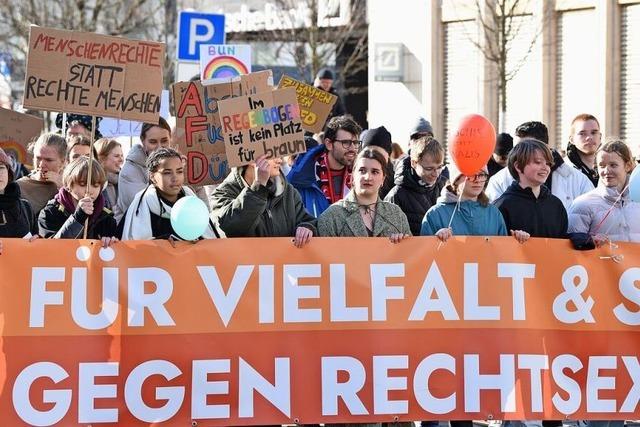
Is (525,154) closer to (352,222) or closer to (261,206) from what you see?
(352,222)

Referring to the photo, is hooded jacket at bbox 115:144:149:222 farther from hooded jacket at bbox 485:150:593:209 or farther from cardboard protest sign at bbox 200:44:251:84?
cardboard protest sign at bbox 200:44:251:84

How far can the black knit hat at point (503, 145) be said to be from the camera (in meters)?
11.4

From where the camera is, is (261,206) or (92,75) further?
(92,75)

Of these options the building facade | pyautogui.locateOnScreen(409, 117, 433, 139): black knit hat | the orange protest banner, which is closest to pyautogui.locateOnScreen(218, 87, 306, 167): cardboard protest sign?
the orange protest banner

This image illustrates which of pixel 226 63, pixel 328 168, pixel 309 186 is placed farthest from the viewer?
pixel 226 63

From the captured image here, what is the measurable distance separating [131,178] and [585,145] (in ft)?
11.0

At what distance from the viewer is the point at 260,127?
7.77 metres

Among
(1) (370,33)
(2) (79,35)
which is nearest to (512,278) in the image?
(2) (79,35)

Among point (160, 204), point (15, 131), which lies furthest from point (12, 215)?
point (15, 131)

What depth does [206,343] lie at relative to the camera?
7.50 metres

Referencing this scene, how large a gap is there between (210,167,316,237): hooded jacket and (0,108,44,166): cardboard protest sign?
11.8 feet

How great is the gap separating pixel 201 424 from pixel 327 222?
4.32 feet

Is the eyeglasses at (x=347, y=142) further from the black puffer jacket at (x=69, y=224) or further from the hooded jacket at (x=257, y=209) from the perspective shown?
the black puffer jacket at (x=69, y=224)

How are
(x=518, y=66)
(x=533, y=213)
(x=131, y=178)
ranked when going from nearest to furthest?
(x=533, y=213), (x=131, y=178), (x=518, y=66)
